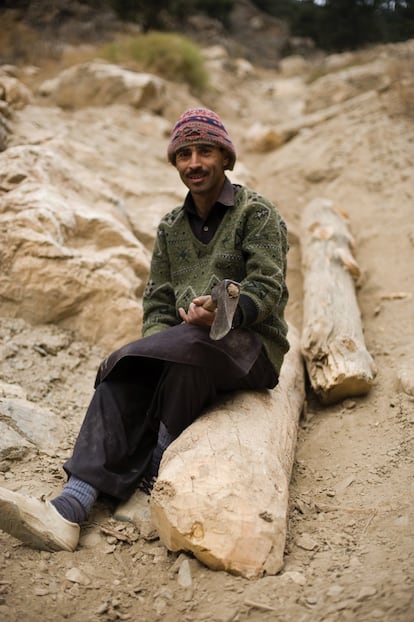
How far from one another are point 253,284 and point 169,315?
536mm

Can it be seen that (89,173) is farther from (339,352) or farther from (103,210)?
(339,352)

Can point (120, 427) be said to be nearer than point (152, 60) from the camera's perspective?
Yes

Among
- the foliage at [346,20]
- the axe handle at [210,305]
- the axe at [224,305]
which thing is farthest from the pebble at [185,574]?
the foliage at [346,20]

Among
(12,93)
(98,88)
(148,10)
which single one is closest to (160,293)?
(12,93)

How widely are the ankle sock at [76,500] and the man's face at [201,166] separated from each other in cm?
125

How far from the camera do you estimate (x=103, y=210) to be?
12.5ft

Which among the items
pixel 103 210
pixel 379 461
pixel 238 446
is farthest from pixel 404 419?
pixel 103 210

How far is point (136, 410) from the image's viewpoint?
2100mm

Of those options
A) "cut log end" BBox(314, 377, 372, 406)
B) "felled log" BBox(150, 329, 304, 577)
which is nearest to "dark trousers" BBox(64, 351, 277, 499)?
"felled log" BBox(150, 329, 304, 577)

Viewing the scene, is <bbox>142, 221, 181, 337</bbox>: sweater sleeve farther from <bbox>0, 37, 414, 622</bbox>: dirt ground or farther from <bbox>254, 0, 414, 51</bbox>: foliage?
<bbox>254, 0, 414, 51</bbox>: foliage

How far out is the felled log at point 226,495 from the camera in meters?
1.52

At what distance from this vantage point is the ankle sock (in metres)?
1.74

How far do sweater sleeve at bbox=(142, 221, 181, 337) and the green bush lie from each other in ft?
21.1

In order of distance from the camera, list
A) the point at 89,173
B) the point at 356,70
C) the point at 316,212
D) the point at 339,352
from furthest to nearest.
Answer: the point at 356,70, the point at 316,212, the point at 89,173, the point at 339,352
